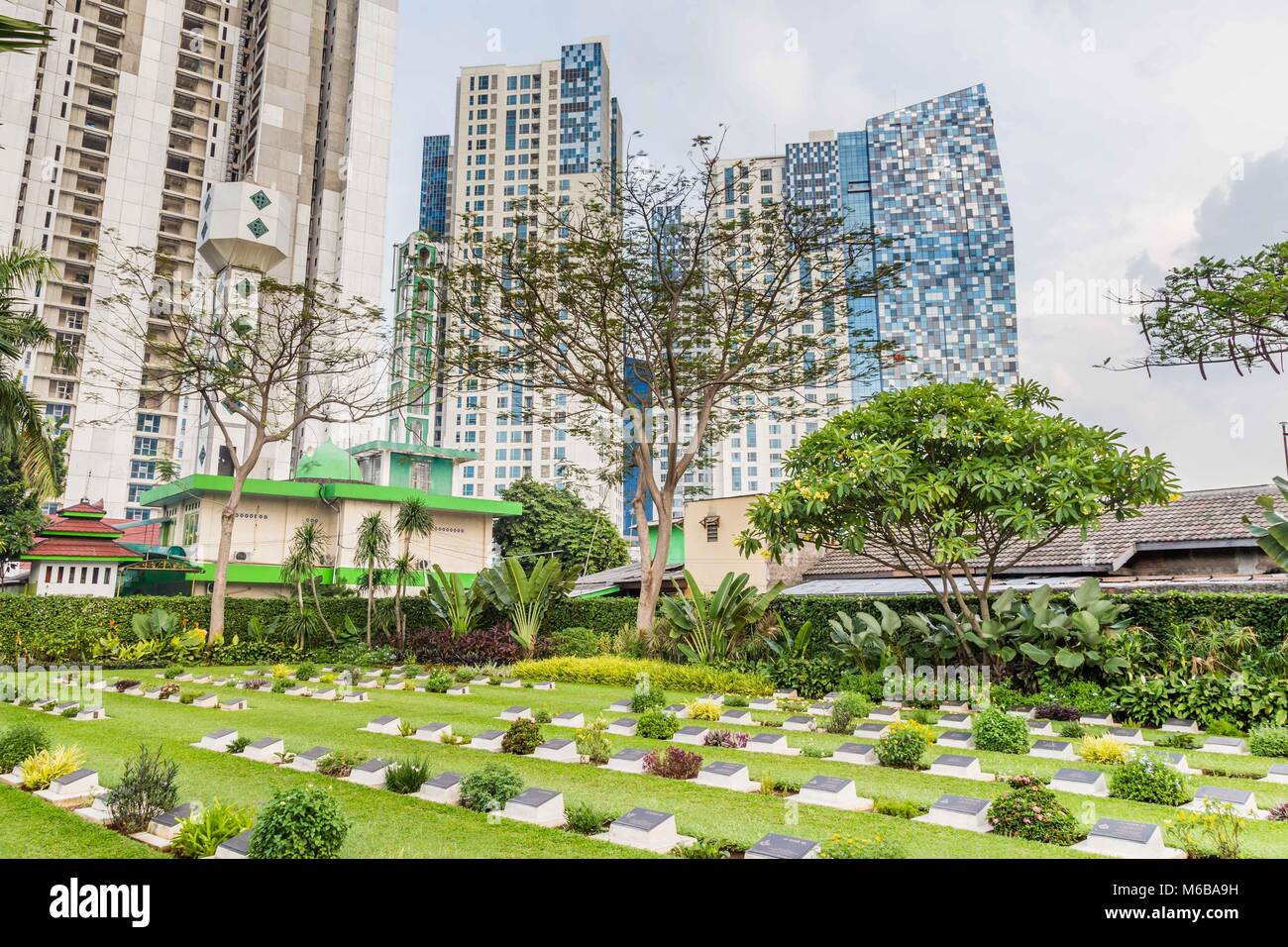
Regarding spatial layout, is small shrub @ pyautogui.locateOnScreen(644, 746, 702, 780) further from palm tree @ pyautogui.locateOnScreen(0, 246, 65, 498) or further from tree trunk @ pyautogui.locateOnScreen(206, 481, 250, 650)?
tree trunk @ pyautogui.locateOnScreen(206, 481, 250, 650)

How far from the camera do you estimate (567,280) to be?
2178 cm

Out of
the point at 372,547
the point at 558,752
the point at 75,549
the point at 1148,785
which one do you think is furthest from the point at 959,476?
the point at 75,549

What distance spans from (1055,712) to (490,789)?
29.9ft

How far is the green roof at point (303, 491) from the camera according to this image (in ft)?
113

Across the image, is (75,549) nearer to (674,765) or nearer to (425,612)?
(425,612)

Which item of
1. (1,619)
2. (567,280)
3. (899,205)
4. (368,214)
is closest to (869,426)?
(567,280)

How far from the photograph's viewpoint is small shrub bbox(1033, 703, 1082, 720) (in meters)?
12.3

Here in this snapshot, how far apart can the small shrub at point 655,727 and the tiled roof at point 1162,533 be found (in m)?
13.3

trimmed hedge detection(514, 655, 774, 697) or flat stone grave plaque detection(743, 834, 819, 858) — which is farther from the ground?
flat stone grave plaque detection(743, 834, 819, 858)

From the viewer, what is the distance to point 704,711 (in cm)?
1313

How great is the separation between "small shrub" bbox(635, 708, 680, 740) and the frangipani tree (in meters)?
4.58

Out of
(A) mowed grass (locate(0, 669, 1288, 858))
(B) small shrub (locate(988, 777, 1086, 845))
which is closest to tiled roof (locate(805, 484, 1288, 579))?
(A) mowed grass (locate(0, 669, 1288, 858))
